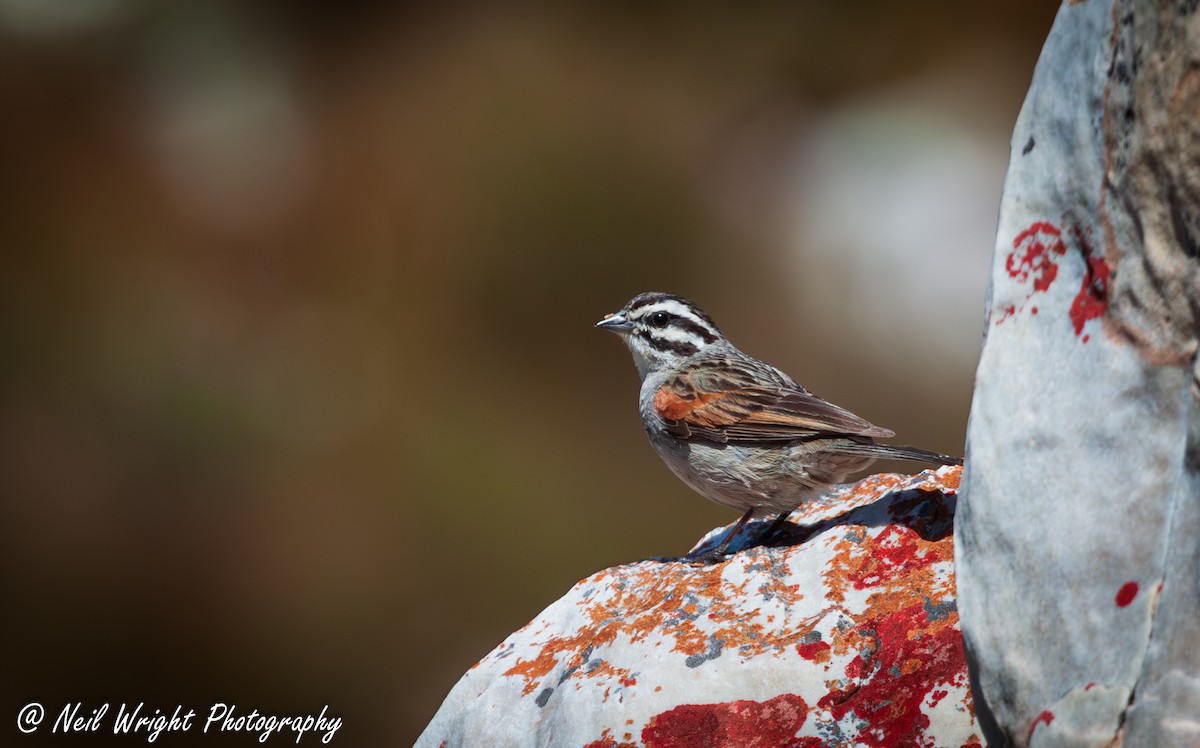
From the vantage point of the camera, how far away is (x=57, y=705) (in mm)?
10367

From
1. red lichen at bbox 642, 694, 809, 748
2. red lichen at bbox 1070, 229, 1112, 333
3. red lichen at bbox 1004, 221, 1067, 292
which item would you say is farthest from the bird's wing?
red lichen at bbox 1070, 229, 1112, 333

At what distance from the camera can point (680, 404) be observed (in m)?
6.06

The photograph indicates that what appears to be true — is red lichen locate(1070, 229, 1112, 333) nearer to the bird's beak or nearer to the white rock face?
the white rock face

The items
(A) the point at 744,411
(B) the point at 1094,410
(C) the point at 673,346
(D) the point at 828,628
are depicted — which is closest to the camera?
(B) the point at 1094,410

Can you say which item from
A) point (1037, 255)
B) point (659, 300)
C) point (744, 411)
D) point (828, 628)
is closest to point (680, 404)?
point (744, 411)

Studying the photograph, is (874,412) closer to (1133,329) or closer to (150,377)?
(150,377)

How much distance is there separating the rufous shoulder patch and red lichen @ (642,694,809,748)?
2232 millimetres

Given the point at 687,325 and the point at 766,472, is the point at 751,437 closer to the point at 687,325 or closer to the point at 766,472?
the point at 766,472

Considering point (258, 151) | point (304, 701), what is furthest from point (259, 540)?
point (258, 151)

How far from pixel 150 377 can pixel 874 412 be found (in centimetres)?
725

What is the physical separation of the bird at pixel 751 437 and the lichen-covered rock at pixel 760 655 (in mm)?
472

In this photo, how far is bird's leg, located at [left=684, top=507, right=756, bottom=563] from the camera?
18.0 ft

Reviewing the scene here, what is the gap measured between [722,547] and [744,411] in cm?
74

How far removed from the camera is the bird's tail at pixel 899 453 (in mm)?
4945
